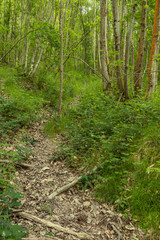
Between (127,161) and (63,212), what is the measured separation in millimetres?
1472

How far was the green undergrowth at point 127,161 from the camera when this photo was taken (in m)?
2.35

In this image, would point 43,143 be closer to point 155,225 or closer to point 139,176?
point 139,176

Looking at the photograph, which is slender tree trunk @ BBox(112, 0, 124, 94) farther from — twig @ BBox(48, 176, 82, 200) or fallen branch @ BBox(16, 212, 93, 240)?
fallen branch @ BBox(16, 212, 93, 240)

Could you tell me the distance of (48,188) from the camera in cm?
286

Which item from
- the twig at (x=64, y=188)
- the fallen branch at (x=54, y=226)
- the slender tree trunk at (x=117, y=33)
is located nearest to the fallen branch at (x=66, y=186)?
the twig at (x=64, y=188)

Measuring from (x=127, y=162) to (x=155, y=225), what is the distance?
1125 mm

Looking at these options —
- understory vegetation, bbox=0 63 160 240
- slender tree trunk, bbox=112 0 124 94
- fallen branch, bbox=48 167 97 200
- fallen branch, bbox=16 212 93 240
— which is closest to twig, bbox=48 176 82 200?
fallen branch, bbox=48 167 97 200

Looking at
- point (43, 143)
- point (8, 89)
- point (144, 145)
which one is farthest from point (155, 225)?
point (8, 89)

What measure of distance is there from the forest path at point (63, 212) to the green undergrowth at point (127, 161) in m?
0.18

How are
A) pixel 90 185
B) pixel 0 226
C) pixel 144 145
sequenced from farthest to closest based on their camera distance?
1. pixel 144 145
2. pixel 90 185
3. pixel 0 226

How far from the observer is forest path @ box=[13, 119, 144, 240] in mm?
2000

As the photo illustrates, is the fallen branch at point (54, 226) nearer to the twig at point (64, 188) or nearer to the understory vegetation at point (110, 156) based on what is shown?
the understory vegetation at point (110, 156)

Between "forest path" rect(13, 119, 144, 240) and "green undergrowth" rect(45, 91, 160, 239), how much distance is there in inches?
7.0

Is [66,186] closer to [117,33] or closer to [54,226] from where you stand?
[54,226]
